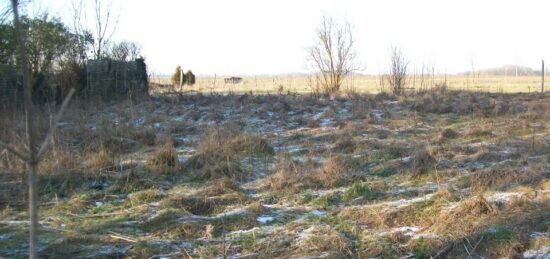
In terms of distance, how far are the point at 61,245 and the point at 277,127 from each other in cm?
679

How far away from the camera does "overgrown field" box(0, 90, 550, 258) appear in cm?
391

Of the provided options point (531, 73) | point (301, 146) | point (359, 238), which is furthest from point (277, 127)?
point (531, 73)

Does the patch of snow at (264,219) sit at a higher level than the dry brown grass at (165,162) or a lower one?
lower

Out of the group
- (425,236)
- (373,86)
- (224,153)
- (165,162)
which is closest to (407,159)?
(224,153)

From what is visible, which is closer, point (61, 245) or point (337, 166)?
point (61, 245)

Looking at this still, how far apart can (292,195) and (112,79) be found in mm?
14426

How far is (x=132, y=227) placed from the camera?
176 inches

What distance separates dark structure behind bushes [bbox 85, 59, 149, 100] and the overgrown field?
884cm

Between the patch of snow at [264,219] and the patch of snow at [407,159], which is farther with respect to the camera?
the patch of snow at [407,159]

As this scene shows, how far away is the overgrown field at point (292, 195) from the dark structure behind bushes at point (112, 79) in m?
8.84

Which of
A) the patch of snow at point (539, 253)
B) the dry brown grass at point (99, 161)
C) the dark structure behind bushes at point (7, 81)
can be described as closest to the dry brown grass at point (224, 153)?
the dry brown grass at point (99, 161)

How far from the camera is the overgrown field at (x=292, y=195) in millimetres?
3908

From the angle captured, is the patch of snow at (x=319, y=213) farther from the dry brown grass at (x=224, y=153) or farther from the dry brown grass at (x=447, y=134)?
the dry brown grass at (x=447, y=134)

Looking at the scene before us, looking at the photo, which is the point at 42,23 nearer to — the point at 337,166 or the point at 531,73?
the point at 337,166
